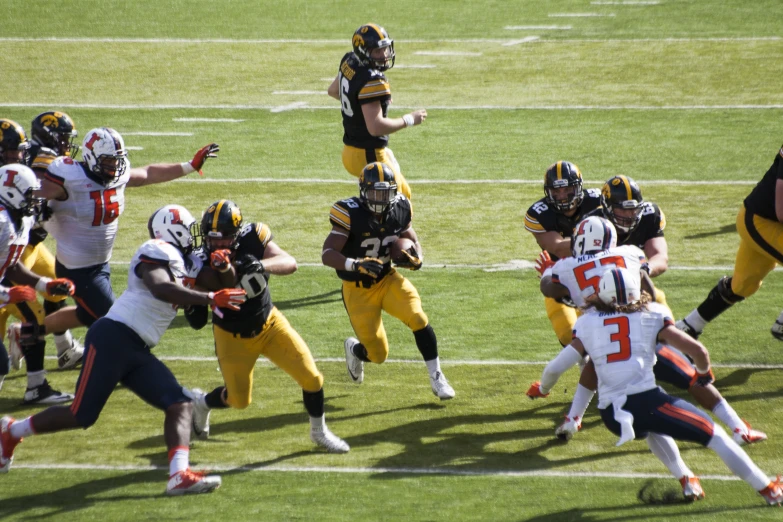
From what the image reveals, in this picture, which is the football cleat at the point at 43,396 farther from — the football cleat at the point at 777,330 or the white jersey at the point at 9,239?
the football cleat at the point at 777,330

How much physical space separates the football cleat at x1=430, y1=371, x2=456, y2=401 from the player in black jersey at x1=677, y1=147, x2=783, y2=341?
1.86 metres

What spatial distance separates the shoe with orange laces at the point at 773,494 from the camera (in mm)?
5473

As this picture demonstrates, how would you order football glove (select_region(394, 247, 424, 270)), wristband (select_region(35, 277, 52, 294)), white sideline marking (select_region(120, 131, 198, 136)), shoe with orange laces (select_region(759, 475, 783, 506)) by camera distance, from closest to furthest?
shoe with orange laces (select_region(759, 475, 783, 506)) → wristband (select_region(35, 277, 52, 294)) → football glove (select_region(394, 247, 424, 270)) → white sideline marking (select_region(120, 131, 198, 136))

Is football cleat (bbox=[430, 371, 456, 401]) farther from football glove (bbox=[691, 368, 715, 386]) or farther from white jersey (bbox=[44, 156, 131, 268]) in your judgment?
white jersey (bbox=[44, 156, 131, 268])

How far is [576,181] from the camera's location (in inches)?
279

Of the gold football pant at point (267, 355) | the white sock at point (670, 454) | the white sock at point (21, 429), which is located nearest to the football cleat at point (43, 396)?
the white sock at point (21, 429)

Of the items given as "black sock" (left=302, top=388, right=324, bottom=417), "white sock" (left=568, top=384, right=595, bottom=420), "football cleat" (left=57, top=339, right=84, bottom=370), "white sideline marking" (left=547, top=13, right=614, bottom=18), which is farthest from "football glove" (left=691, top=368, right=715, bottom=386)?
"white sideline marking" (left=547, top=13, right=614, bottom=18)

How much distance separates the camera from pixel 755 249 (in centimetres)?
752

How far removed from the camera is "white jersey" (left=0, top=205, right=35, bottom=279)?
Answer: 21.8 ft

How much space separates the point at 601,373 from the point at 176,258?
236 cm

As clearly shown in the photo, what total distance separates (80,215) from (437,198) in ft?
17.2

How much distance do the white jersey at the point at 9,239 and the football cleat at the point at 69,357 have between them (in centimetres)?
124

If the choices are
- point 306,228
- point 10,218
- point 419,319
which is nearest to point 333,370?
point 419,319

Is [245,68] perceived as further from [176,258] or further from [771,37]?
[176,258]
